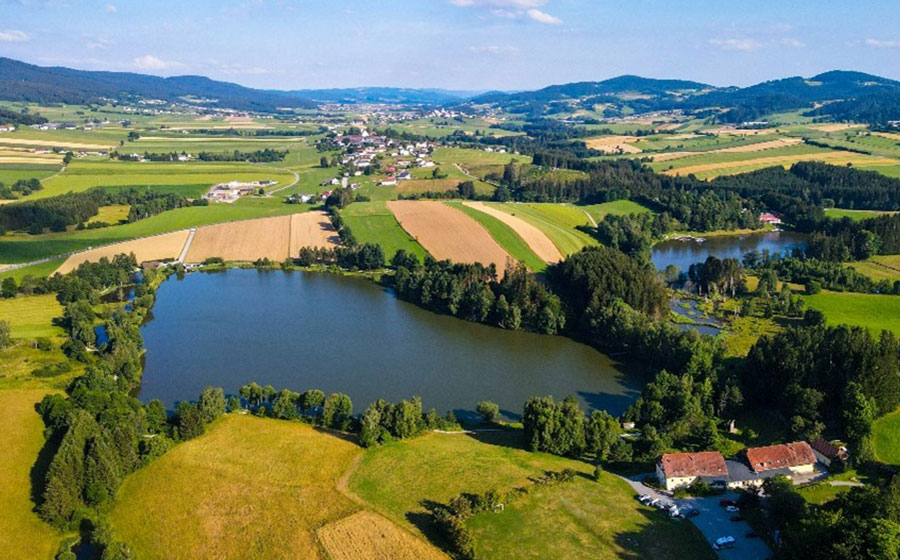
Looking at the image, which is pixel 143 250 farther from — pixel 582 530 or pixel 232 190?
pixel 582 530

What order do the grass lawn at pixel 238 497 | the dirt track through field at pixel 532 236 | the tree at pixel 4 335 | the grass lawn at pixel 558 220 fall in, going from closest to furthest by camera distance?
the grass lawn at pixel 238 497
the tree at pixel 4 335
the dirt track through field at pixel 532 236
the grass lawn at pixel 558 220

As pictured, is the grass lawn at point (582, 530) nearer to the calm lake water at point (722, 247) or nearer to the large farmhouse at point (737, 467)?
the large farmhouse at point (737, 467)

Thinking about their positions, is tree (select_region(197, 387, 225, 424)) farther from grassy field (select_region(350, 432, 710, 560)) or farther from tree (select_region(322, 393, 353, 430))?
grassy field (select_region(350, 432, 710, 560))

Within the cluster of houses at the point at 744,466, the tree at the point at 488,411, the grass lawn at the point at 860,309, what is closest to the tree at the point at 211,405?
the tree at the point at 488,411

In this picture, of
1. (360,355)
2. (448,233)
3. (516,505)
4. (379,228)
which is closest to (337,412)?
(360,355)

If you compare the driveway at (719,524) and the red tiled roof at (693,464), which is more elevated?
the red tiled roof at (693,464)

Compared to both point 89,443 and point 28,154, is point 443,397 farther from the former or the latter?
point 28,154
